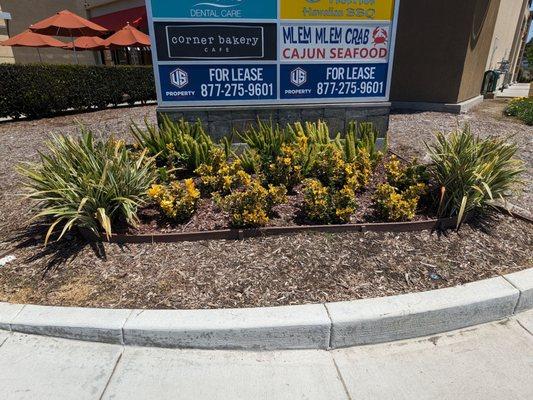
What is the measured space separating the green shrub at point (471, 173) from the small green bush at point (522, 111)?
5.39 m

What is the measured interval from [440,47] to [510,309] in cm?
823

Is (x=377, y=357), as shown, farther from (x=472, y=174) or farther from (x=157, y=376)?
(x=472, y=174)

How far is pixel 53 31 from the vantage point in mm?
14047

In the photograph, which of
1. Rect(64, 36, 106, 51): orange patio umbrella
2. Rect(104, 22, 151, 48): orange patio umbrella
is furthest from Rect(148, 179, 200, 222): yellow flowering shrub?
Rect(64, 36, 106, 51): orange patio umbrella

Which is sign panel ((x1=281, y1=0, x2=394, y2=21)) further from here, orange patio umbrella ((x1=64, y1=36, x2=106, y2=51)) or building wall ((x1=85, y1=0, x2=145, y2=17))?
building wall ((x1=85, y1=0, x2=145, y2=17))

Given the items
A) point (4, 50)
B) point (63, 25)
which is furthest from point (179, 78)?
point (4, 50)

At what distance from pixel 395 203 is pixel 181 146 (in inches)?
100.0

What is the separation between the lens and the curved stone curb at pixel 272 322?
7.77 ft

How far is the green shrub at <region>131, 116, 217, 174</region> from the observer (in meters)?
4.40

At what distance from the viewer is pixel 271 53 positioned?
498 centimetres

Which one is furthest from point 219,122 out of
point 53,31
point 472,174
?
point 53,31

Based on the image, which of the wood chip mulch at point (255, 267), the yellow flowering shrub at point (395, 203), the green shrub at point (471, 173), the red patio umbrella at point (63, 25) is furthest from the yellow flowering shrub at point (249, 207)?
the red patio umbrella at point (63, 25)

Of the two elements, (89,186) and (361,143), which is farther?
(361,143)

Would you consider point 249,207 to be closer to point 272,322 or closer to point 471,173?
point 272,322
